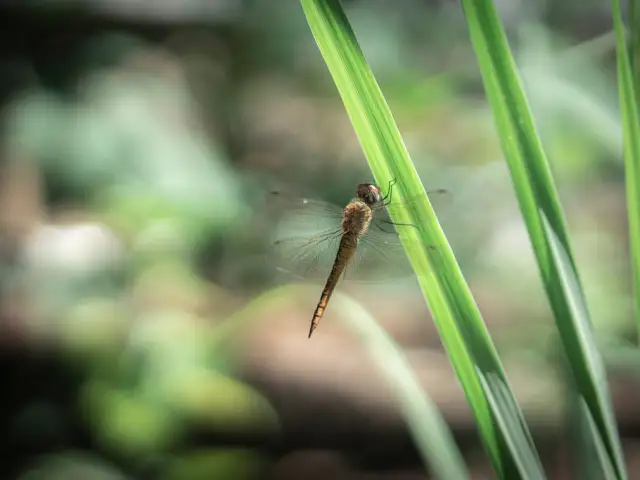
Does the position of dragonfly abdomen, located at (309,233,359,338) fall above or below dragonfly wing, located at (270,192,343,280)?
below

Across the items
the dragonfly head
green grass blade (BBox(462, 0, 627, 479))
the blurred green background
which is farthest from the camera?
the blurred green background

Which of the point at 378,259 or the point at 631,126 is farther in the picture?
the point at 378,259

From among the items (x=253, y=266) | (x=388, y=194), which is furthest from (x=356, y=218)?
(x=253, y=266)

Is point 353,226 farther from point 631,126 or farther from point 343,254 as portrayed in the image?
point 631,126

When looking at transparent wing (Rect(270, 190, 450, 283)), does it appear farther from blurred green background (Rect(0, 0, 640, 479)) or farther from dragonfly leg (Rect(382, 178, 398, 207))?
blurred green background (Rect(0, 0, 640, 479))

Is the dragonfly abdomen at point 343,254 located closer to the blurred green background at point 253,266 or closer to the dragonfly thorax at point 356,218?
the dragonfly thorax at point 356,218

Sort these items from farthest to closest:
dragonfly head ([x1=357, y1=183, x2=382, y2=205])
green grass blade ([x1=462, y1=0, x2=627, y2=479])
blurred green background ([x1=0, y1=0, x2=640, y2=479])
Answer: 1. blurred green background ([x1=0, y1=0, x2=640, y2=479])
2. dragonfly head ([x1=357, y1=183, x2=382, y2=205])
3. green grass blade ([x1=462, y1=0, x2=627, y2=479])

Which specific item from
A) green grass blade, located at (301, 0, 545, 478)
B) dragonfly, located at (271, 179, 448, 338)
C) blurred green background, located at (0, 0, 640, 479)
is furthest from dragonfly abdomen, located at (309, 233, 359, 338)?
blurred green background, located at (0, 0, 640, 479)

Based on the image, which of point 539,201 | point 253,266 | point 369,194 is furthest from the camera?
point 253,266

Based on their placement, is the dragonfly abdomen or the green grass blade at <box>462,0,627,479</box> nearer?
the green grass blade at <box>462,0,627,479</box>
